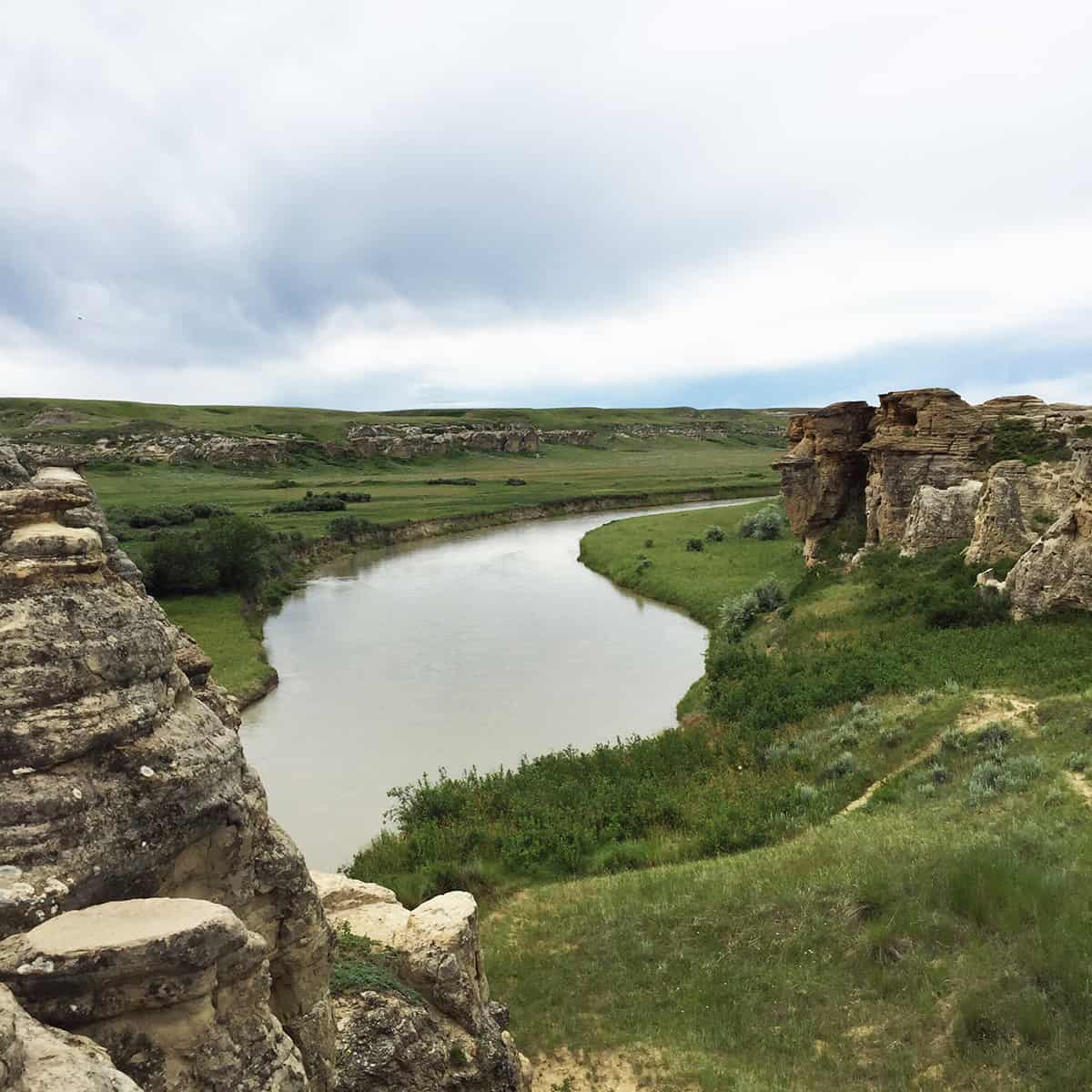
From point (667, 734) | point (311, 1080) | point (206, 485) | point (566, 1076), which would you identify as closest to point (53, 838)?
point (311, 1080)

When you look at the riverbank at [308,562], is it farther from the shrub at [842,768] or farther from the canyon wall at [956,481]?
the canyon wall at [956,481]

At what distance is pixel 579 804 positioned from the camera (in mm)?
18719

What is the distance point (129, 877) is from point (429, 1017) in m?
3.80

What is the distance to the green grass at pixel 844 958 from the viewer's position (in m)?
9.30

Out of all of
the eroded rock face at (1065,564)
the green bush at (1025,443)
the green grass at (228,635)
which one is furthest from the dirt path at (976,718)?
the green grass at (228,635)

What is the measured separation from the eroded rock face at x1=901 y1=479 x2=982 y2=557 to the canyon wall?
36 mm

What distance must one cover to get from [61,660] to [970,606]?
80.9ft

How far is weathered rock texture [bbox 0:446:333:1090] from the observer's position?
18.5 feet

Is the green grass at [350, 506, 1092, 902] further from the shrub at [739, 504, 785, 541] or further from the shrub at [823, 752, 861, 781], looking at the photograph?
the shrub at [739, 504, 785, 541]

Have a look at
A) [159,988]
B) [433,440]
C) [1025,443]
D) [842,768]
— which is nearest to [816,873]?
[842,768]

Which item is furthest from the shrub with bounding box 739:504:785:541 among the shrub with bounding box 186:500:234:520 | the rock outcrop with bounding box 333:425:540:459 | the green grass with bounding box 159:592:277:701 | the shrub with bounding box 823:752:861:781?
the rock outcrop with bounding box 333:425:540:459

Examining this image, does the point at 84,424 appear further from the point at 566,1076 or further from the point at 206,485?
the point at 566,1076

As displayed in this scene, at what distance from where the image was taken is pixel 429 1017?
8.26 meters

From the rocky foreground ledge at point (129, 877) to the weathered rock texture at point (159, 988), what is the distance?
0.01m
